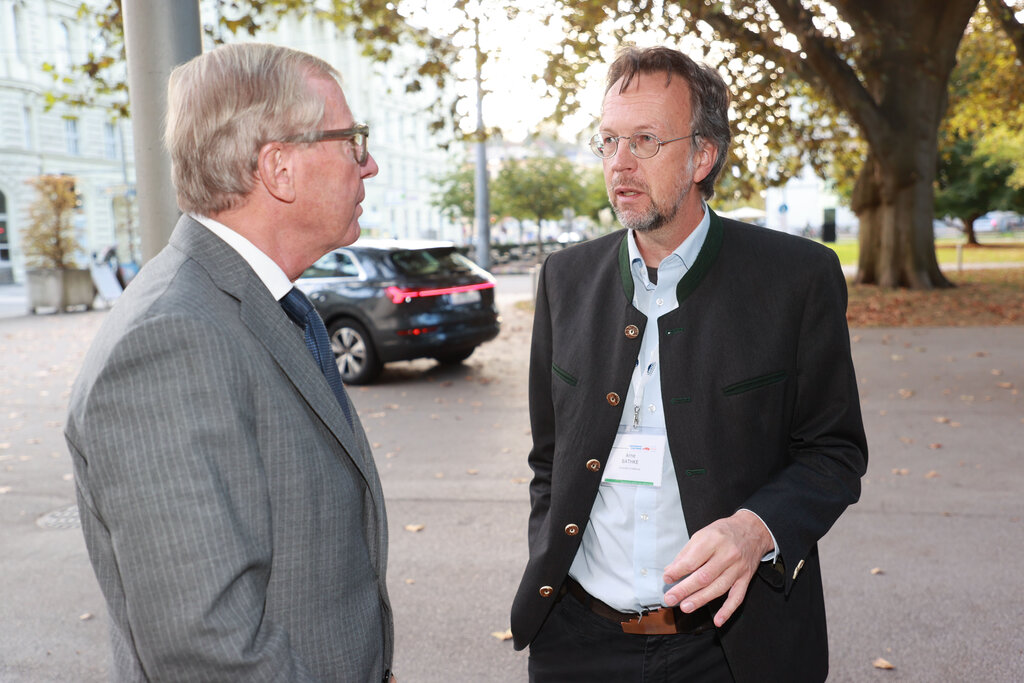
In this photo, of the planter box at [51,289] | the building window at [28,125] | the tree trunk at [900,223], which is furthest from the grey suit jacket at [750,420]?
the building window at [28,125]

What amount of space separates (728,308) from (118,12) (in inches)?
391

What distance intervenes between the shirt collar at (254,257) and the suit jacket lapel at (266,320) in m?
0.03

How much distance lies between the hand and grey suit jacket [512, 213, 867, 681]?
0.30 feet

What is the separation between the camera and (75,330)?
18094mm

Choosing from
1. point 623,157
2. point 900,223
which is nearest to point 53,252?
point 900,223

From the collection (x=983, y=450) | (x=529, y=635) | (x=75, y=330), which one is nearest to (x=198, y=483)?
(x=529, y=635)

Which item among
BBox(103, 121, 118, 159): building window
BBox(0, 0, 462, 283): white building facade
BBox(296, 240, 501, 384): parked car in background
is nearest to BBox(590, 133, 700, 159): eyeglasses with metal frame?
BBox(296, 240, 501, 384): parked car in background

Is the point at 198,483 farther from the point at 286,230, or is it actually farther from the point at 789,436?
the point at 789,436

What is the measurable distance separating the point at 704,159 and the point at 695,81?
19 centimetres

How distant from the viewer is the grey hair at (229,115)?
5.31ft

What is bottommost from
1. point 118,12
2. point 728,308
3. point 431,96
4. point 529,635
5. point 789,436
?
point 529,635

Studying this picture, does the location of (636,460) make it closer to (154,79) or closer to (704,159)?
(704,159)

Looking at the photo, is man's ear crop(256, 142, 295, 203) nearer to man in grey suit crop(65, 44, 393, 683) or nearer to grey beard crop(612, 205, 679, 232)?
man in grey suit crop(65, 44, 393, 683)

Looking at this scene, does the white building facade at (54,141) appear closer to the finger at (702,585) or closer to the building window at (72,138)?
the building window at (72,138)
